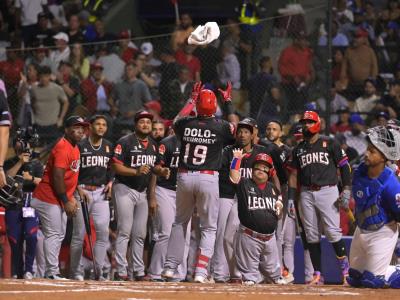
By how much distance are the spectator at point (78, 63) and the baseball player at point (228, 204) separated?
358 cm

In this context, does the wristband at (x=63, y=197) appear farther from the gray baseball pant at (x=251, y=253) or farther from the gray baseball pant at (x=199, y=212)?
the gray baseball pant at (x=251, y=253)

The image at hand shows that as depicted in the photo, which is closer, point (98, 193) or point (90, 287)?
point (90, 287)

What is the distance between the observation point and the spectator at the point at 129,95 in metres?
15.8

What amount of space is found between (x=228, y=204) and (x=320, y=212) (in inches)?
40.3

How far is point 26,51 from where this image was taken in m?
15.6

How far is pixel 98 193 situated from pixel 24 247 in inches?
48.8

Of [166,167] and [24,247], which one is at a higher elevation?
[166,167]

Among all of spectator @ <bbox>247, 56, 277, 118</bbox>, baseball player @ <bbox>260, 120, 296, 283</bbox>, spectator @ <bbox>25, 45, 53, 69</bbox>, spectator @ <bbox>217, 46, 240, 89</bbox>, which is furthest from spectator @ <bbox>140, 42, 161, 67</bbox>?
baseball player @ <bbox>260, 120, 296, 283</bbox>

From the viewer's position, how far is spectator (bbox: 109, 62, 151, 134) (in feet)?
51.9

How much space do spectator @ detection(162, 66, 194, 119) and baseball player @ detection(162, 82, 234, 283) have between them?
11.5 ft

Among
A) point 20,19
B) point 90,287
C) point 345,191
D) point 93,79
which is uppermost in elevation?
point 20,19

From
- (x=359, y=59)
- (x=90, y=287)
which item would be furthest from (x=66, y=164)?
(x=359, y=59)

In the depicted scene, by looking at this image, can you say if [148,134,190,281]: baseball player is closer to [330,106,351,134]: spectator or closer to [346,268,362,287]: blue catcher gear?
[346,268,362,287]: blue catcher gear

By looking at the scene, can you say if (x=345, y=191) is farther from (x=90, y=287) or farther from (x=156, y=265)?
(x=90, y=287)
